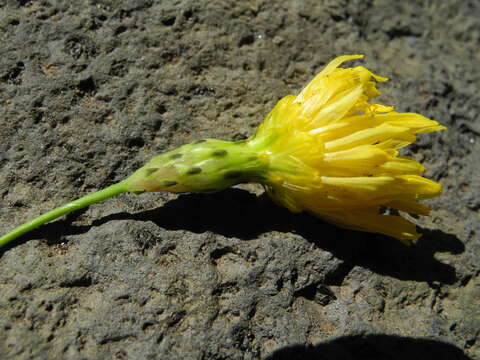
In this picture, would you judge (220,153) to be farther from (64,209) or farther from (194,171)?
(64,209)

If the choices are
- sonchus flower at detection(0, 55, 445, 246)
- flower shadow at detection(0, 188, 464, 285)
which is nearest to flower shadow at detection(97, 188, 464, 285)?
flower shadow at detection(0, 188, 464, 285)

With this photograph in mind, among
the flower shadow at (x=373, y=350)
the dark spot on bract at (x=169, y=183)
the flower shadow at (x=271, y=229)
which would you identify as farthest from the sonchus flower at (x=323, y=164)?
the flower shadow at (x=373, y=350)

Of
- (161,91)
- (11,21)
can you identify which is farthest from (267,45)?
(11,21)

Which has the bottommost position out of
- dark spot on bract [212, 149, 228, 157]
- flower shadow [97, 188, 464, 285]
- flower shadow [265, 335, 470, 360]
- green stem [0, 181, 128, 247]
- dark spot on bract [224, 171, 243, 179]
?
flower shadow [265, 335, 470, 360]

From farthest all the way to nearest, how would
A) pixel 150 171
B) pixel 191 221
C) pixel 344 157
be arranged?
1. pixel 191 221
2. pixel 150 171
3. pixel 344 157

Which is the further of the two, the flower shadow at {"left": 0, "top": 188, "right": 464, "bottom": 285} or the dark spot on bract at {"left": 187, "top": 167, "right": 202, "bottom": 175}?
the flower shadow at {"left": 0, "top": 188, "right": 464, "bottom": 285}

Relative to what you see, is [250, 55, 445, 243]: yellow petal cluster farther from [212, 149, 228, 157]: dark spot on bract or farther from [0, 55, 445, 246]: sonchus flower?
[212, 149, 228, 157]: dark spot on bract

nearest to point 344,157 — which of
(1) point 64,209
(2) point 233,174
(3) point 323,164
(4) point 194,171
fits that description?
(3) point 323,164
